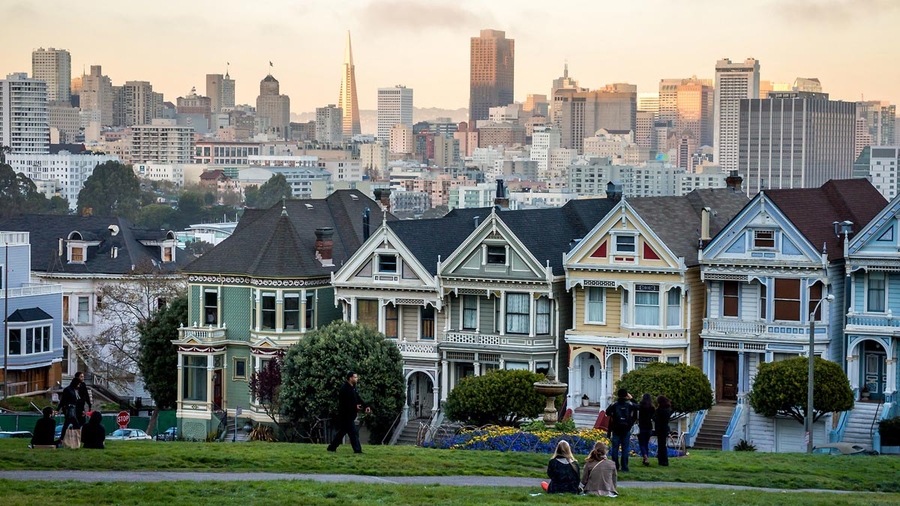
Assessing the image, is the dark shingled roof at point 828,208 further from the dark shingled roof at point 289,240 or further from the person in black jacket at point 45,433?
the person in black jacket at point 45,433

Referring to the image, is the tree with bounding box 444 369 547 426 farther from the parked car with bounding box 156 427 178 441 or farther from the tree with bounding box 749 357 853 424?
the parked car with bounding box 156 427 178 441

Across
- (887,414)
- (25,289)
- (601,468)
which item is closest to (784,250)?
(887,414)

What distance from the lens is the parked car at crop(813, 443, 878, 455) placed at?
47.7 meters

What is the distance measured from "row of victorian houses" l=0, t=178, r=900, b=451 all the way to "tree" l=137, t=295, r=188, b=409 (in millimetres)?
3502

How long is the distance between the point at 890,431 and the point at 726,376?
245 inches

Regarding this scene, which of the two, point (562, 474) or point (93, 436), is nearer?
point (562, 474)

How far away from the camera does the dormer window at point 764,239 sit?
174 ft

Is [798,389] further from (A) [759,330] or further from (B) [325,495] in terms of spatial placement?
(B) [325,495]

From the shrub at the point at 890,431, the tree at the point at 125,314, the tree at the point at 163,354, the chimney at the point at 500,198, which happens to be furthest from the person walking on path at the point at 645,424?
the tree at the point at 125,314

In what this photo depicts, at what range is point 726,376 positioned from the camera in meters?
54.6

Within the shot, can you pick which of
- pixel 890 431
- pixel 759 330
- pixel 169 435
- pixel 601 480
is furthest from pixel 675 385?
pixel 169 435

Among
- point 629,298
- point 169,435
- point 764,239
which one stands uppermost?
point 764,239

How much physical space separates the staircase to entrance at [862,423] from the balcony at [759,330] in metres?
2.29

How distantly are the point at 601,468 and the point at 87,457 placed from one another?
10197 millimetres
